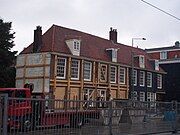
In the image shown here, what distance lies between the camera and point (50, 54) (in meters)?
40.8

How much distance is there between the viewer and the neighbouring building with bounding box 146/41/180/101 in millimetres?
63219

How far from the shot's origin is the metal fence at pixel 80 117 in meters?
9.57

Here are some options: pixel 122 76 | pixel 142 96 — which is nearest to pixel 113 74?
pixel 122 76

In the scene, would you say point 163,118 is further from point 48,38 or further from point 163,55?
point 163,55

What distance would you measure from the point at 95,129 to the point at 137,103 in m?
2.90

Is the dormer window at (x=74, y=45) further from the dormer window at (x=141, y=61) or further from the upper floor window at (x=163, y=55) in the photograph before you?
the upper floor window at (x=163, y=55)

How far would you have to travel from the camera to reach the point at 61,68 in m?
41.7

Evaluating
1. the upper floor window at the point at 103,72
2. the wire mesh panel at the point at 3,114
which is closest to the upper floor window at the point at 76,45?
the upper floor window at the point at 103,72

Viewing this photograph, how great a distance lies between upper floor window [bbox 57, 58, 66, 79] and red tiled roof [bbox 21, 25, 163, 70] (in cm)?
95

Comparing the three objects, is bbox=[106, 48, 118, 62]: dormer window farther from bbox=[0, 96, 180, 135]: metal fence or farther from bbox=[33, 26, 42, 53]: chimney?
bbox=[0, 96, 180, 135]: metal fence

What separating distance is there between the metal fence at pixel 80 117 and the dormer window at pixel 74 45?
27.5m

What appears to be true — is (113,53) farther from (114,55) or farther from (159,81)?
(159,81)

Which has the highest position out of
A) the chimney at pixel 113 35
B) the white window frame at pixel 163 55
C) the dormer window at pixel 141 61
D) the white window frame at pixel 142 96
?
the chimney at pixel 113 35

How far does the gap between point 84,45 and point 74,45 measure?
3.48m
